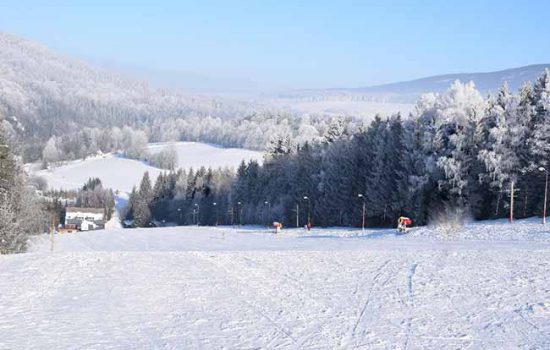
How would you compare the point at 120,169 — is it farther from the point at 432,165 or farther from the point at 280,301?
the point at 280,301

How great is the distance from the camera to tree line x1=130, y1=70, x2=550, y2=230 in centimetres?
5300

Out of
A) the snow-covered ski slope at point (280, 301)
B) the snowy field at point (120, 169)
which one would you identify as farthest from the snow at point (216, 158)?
the snow-covered ski slope at point (280, 301)

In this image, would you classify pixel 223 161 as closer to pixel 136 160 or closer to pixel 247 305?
pixel 136 160

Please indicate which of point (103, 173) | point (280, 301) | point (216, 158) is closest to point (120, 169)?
point (103, 173)

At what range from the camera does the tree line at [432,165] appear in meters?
53.0

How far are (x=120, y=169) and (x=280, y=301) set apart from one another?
562 ft

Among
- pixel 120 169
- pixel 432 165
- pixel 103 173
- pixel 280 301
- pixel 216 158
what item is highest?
pixel 216 158

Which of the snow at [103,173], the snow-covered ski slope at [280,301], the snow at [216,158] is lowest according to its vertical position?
the snow-covered ski slope at [280,301]

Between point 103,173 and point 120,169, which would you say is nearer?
point 103,173

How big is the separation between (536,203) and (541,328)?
1649 inches

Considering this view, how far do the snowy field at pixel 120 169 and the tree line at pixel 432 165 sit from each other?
275 feet

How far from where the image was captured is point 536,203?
169ft

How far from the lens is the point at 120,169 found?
18175cm

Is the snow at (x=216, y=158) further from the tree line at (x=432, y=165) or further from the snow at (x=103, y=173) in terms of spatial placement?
the tree line at (x=432, y=165)
